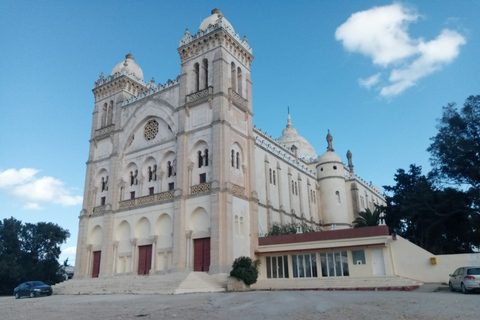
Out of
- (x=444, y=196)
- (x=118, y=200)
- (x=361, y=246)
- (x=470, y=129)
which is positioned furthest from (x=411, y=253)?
(x=118, y=200)

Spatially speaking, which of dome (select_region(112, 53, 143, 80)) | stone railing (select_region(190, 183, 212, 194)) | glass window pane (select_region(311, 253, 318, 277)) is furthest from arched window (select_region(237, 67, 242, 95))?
glass window pane (select_region(311, 253, 318, 277))

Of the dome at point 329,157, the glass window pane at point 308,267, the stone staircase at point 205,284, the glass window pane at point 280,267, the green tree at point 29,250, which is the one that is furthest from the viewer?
the dome at point 329,157

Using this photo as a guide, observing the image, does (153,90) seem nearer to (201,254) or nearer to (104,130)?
(104,130)

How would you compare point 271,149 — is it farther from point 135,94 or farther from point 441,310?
point 441,310

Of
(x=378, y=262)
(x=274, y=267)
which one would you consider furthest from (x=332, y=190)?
(x=378, y=262)

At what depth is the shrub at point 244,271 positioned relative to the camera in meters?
24.4

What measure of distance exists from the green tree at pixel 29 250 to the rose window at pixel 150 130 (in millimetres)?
21313

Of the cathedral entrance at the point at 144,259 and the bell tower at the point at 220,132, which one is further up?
the bell tower at the point at 220,132

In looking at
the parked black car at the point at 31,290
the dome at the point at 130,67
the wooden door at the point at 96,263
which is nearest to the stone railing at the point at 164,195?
the wooden door at the point at 96,263

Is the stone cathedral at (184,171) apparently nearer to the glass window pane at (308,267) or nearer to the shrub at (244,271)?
the shrub at (244,271)

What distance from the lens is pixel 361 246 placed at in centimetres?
2541

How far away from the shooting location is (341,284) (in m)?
24.2

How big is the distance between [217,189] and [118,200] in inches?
455

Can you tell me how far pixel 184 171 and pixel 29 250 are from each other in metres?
28.5
